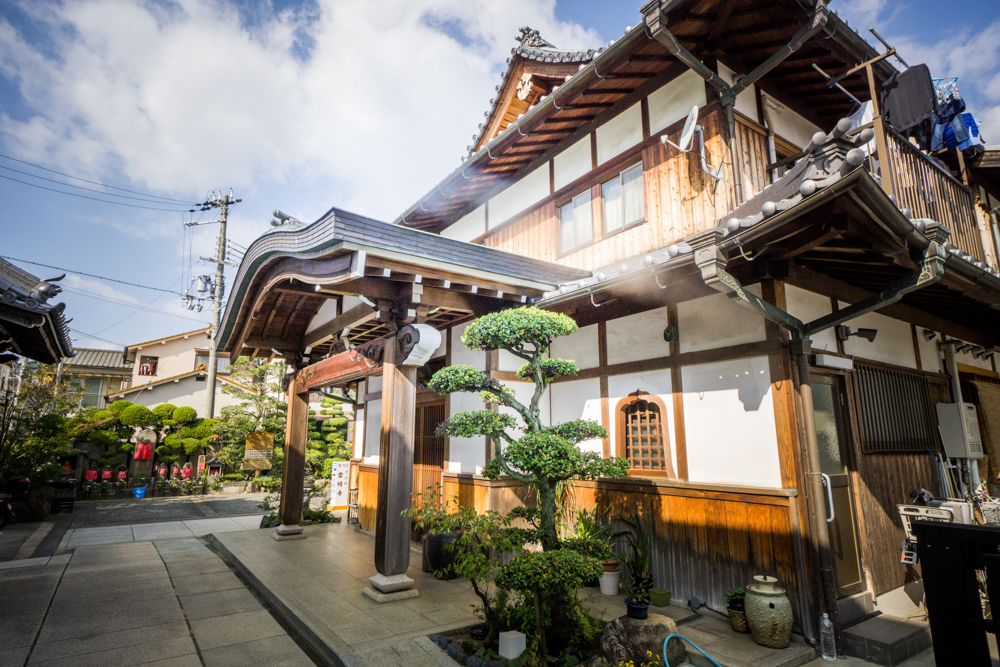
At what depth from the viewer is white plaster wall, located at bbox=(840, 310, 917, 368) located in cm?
Result: 651

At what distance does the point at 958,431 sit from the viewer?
7.25 meters

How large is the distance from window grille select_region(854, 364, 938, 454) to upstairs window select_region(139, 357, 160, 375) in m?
33.9

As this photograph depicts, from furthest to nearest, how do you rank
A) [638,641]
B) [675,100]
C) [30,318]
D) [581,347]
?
[581,347] → [675,100] → [30,318] → [638,641]

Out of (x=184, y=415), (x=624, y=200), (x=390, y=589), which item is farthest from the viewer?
(x=184, y=415)

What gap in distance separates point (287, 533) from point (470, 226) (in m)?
7.36

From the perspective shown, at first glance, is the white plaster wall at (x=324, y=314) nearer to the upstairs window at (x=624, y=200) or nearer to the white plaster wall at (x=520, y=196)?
the white plaster wall at (x=520, y=196)

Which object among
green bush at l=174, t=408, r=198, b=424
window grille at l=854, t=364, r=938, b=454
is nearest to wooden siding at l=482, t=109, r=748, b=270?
window grille at l=854, t=364, r=938, b=454

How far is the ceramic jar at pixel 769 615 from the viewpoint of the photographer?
4754 mm

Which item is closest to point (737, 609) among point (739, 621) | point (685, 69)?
point (739, 621)

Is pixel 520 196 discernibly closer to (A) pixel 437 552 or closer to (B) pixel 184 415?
(A) pixel 437 552

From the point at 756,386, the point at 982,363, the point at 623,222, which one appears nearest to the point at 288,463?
the point at 623,222

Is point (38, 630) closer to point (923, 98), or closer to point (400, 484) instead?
point (400, 484)

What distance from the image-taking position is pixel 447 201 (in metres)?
11.5

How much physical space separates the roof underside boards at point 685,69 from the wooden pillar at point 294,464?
5572mm
